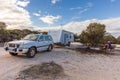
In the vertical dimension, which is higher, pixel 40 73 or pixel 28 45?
pixel 28 45

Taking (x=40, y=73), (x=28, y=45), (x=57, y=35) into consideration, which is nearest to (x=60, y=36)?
(x=57, y=35)

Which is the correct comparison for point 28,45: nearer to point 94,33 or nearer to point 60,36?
point 60,36

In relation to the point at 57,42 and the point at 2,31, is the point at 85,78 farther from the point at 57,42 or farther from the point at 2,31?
the point at 2,31

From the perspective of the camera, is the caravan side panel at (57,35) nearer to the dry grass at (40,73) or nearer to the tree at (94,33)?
the tree at (94,33)

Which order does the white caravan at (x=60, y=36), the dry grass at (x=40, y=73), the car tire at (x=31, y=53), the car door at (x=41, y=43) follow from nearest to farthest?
1. the dry grass at (x=40, y=73)
2. the car tire at (x=31, y=53)
3. the car door at (x=41, y=43)
4. the white caravan at (x=60, y=36)

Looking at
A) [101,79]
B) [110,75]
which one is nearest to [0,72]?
[101,79]

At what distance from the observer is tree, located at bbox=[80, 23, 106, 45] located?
2253 centimetres

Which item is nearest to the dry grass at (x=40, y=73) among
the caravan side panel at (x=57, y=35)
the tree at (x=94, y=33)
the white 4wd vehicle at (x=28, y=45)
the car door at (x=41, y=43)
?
the white 4wd vehicle at (x=28, y=45)

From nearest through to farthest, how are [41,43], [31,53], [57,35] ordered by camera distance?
[31,53] → [41,43] → [57,35]

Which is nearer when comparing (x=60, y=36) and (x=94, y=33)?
(x=94, y=33)

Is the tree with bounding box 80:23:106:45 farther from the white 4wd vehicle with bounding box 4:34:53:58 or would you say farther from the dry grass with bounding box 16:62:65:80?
the dry grass with bounding box 16:62:65:80

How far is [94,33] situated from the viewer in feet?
74.1

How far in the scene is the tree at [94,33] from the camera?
2253 centimetres

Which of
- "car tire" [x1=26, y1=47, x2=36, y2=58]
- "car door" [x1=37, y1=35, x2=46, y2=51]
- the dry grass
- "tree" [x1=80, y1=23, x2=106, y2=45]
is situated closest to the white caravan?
"tree" [x1=80, y1=23, x2=106, y2=45]
